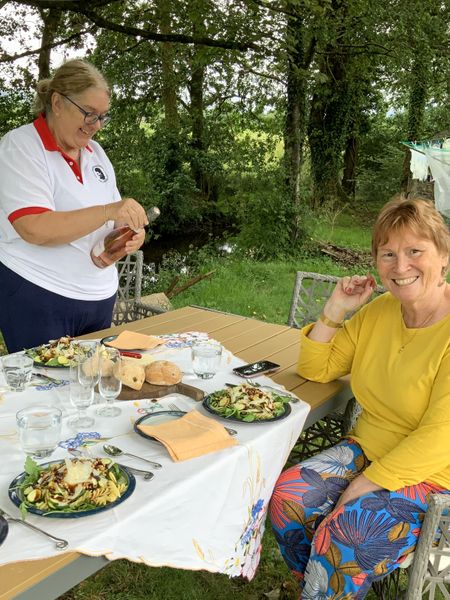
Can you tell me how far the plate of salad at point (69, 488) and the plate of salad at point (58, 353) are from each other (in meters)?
0.74

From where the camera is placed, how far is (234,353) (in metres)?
2.34

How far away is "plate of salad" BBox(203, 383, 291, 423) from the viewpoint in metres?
1.66

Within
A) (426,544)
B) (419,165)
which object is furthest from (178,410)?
(419,165)

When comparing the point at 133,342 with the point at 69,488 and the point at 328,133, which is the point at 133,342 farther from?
the point at 328,133

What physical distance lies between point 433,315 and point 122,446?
3.58ft

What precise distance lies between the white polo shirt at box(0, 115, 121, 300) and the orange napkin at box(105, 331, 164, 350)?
251 mm

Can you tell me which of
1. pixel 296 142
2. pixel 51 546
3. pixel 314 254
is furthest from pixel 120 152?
pixel 51 546

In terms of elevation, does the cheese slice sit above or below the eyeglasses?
below

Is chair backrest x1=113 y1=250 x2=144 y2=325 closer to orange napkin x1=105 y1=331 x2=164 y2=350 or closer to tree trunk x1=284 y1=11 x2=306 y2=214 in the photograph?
orange napkin x1=105 y1=331 x2=164 y2=350

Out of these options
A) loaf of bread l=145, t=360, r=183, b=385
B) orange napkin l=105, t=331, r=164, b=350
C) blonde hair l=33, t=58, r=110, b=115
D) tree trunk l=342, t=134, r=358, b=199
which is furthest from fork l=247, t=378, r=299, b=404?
tree trunk l=342, t=134, r=358, b=199

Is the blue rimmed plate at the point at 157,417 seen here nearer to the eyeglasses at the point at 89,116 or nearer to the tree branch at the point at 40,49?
the eyeglasses at the point at 89,116

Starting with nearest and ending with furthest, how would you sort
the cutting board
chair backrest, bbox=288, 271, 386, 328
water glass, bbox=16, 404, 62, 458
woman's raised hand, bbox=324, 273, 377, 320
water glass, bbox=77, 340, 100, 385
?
water glass, bbox=16, 404, 62, 458
water glass, bbox=77, 340, 100, 385
the cutting board
woman's raised hand, bbox=324, 273, 377, 320
chair backrest, bbox=288, 271, 386, 328

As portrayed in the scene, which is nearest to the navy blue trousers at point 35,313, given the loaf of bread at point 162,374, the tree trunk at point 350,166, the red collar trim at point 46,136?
the red collar trim at point 46,136

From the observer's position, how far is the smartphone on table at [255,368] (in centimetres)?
205
